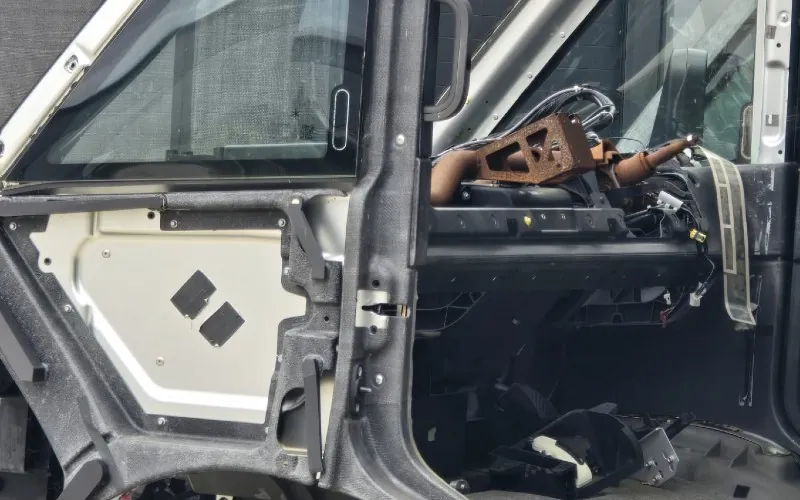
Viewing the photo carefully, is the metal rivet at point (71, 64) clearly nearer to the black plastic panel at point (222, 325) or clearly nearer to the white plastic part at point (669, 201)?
the black plastic panel at point (222, 325)

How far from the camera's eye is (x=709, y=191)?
13.5 feet

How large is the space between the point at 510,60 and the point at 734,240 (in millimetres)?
1647

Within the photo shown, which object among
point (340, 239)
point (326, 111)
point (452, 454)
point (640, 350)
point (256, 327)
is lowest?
point (452, 454)

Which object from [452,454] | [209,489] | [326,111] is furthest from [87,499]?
[452,454]

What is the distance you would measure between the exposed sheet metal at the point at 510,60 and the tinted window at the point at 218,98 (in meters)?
2.59

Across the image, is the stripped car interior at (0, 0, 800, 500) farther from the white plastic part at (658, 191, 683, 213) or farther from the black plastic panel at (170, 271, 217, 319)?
the white plastic part at (658, 191, 683, 213)

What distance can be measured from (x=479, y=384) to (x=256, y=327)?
1.54 metres

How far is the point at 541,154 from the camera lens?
3863 millimetres

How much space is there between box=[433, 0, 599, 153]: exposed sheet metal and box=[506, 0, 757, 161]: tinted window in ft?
0.67

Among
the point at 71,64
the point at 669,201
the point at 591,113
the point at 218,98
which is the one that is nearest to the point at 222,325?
the point at 218,98

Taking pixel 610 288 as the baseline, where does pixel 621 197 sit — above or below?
above

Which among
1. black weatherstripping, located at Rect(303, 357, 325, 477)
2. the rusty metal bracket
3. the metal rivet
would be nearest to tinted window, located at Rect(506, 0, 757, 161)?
the rusty metal bracket

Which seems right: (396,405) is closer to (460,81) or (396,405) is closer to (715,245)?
(460,81)

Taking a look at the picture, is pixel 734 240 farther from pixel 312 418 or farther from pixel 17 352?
pixel 17 352
